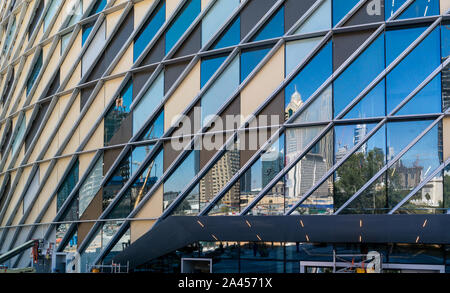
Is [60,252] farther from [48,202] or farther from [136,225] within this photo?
[136,225]

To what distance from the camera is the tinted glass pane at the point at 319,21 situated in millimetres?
18016

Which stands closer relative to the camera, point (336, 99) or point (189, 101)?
point (336, 99)

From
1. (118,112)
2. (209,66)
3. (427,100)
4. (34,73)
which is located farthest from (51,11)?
(427,100)

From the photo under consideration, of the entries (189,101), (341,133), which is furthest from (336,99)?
(189,101)

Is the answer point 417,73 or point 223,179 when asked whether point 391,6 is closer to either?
point 417,73

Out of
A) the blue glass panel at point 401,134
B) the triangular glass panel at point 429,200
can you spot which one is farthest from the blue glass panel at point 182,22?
the triangular glass panel at point 429,200

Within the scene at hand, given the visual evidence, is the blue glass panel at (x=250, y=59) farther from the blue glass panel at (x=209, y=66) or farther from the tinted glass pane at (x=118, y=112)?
the tinted glass pane at (x=118, y=112)

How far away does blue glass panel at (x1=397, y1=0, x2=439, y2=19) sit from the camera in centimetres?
1630

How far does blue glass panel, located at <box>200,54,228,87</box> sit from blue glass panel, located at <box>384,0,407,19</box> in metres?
6.11

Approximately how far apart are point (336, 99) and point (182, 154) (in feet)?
21.5

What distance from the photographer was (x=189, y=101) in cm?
2080

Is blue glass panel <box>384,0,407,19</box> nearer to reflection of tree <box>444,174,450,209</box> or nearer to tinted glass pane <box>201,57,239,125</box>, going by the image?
reflection of tree <box>444,174,450,209</box>

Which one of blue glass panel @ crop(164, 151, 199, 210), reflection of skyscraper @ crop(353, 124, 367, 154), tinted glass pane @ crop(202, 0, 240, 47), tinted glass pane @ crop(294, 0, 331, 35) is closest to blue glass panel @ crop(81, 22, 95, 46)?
tinted glass pane @ crop(202, 0, 240, 47)

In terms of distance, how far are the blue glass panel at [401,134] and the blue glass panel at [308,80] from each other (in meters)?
2.83
